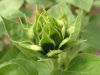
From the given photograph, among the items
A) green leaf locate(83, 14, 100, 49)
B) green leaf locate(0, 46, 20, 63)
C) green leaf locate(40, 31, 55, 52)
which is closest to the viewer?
green leaf locate(40, 31, 55, 52)

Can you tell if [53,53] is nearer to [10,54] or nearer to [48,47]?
[48,47]

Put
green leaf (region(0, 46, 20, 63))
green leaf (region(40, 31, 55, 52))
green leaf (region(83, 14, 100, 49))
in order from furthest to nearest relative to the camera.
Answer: green leaf (region(83, 14, 100, 49)), green leaf (region(0, 46, 20, 63)), green leaf (region(40, 31, 55, 52))

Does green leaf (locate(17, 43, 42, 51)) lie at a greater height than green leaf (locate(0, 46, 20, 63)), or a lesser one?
greater

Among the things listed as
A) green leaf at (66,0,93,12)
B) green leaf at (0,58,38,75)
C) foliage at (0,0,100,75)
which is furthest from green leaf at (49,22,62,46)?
green leaf at (66,0,93,12)

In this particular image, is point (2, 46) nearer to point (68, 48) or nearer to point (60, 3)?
point (60, 3)

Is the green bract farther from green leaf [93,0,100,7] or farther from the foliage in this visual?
green leaf [93,0,100,7]

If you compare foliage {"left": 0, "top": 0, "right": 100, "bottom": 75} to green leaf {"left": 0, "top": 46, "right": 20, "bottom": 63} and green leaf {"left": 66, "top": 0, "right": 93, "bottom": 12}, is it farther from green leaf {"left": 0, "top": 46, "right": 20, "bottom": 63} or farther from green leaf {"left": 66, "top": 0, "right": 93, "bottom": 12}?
green leaf {"left": 66, "top": 0, "right": 93, "bottom": 12}

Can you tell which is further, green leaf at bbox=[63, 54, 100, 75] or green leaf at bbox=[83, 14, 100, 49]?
green leaf at bbox=[83, 14, 100, 49]

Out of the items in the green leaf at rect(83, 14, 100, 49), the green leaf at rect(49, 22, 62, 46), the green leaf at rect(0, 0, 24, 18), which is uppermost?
the green leaf at rect(49, 22, 62, 46)

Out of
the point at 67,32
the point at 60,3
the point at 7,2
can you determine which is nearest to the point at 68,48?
the point at 67,32
